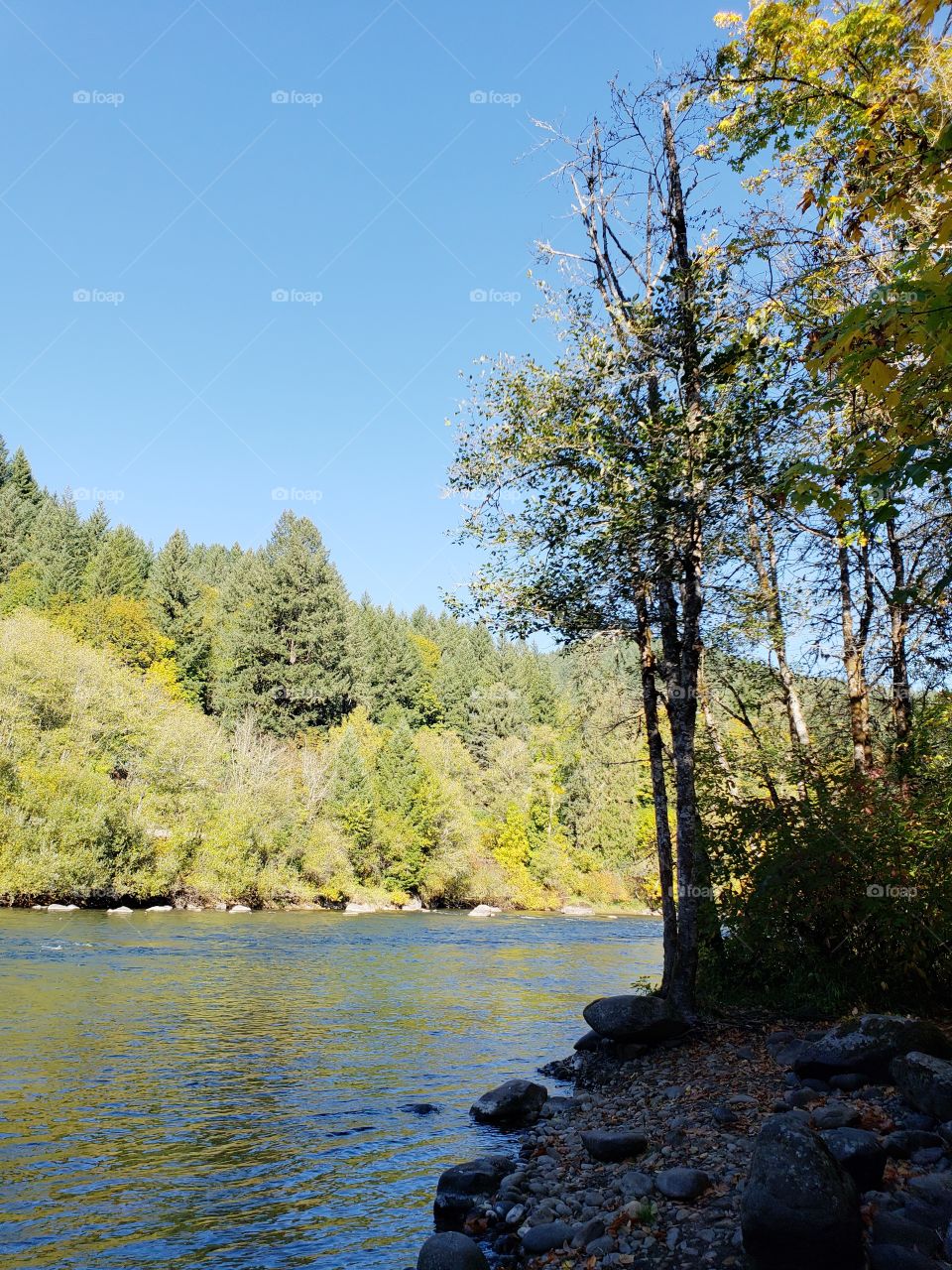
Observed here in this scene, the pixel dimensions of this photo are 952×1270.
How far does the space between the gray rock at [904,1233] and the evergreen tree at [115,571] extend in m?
73.8

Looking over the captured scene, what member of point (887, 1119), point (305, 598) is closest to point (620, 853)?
point (305, 598)

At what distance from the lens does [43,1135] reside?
32.9ft

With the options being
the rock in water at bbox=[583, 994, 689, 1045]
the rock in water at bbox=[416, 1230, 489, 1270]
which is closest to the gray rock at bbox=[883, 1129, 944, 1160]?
the rock in water at bbox=[416, 1230, 489, 1270]

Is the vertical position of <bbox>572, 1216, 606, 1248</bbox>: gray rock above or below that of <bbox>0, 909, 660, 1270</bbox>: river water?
above

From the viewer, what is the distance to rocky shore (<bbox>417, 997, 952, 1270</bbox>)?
5.96 meters

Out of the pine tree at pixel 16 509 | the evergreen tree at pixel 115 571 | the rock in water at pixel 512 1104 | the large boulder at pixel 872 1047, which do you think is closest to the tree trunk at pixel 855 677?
the large boulder at pixel 872 1047

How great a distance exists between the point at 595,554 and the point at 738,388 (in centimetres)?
317

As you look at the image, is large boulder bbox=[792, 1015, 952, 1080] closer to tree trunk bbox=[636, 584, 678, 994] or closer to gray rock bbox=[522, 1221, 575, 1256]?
gray rock bbox=[522, 1221, 575, 1256]

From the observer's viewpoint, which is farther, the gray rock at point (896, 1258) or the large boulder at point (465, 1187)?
the large boulder at point (465, 1187)

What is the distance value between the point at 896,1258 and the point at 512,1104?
20.4 ft

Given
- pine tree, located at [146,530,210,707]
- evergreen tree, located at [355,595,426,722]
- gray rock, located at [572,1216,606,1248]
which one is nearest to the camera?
gray rock, located at [572,1216,606,1248]

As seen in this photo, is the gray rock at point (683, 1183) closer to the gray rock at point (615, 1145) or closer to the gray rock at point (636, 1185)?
the gray rock at point (636, 1185)

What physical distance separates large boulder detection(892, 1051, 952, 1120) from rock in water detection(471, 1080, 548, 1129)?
15.4ft

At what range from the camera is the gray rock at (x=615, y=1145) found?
8.67m
